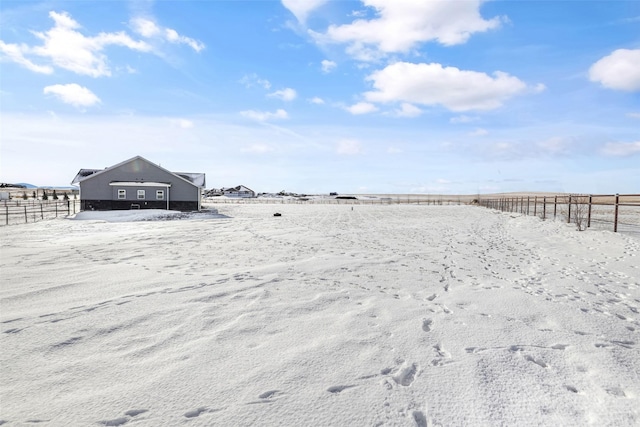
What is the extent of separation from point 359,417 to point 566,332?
120 inches

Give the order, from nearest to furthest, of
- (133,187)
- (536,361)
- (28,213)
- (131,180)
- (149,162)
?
(536,361) → (28,213) → (133,187) → (131,180) → (149,162)

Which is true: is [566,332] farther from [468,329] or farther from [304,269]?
[304,269]

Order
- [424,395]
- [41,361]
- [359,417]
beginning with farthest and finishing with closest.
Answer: [41,361] < [424,395] < [359,417]

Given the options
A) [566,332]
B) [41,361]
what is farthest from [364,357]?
[41,361]

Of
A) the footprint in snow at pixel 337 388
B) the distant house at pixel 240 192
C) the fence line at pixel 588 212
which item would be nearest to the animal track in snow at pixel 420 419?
the footprint in snow at pixel 337 388

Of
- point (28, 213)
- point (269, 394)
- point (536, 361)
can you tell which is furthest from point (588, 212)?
point (28, 213)

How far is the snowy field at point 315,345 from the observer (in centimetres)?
262

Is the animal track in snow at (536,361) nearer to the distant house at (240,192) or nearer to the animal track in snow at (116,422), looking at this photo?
the animal track in snow at (116,422)

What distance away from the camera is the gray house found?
31.3 m

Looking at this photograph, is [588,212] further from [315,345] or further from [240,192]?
[240,192]

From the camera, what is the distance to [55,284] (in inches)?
226

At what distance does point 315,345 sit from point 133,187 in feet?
108

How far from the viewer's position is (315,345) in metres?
3.62

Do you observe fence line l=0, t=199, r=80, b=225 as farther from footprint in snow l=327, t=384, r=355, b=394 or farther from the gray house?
footprint in snow l=327, t=384, r=355, b=394
